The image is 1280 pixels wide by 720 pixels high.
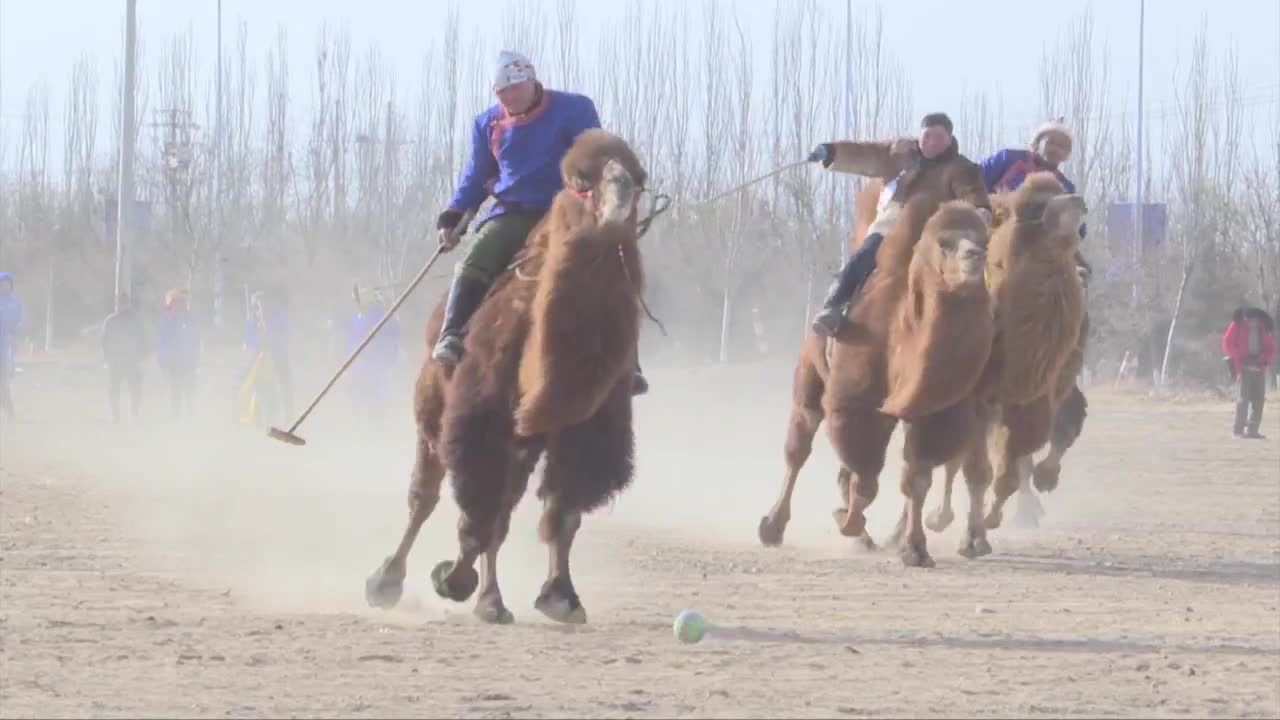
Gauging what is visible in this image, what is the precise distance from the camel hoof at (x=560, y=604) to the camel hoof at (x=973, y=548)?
376cm

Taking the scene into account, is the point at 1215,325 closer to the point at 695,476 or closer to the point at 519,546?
the point at 695,476

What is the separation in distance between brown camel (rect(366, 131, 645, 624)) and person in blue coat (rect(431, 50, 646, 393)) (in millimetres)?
176

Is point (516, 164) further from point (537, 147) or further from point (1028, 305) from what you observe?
point (1028, 305)

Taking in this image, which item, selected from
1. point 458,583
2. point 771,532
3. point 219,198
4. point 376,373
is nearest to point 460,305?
point 458,583

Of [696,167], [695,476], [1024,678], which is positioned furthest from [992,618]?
[696,167]

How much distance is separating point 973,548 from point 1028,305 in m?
1.36

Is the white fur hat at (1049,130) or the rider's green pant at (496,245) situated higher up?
the white fur hat at (1049,130)

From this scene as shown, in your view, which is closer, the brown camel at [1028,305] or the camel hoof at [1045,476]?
the brown camel at [1028,305]

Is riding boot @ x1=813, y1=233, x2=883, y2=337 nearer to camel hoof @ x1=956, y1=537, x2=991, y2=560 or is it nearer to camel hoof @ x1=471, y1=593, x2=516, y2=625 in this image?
camel hoof @ x1=956, y1=537, x2=991, y2=560

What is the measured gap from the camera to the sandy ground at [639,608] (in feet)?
22.4

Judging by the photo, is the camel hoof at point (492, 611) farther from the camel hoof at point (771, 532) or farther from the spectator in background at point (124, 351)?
the spectator in background at point (124, 351)

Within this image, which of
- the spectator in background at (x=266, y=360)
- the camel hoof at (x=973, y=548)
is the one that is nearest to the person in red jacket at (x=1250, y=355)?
the spectator in background at (x=266, y=360)

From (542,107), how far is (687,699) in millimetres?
3095

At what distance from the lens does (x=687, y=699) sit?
6730mm
